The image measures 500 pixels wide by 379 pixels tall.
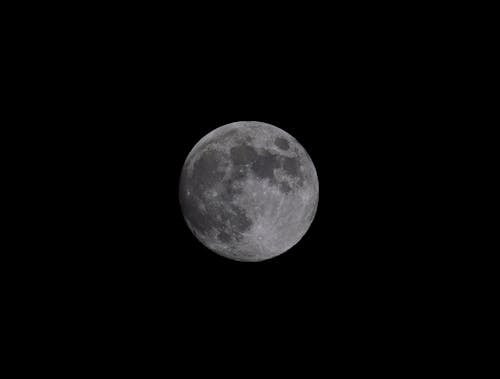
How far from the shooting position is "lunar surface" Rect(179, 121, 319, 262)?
4.57 meters

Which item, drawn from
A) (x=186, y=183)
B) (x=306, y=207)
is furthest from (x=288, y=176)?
(x=186, y=183)

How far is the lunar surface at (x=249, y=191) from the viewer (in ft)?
15.0

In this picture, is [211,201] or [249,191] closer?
[249,191]

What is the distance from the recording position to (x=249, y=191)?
14.9 ft

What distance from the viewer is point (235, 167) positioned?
4.57 metres

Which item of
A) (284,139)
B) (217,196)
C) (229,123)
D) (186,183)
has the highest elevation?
(229,123)

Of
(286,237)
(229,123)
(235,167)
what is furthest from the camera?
(229,123)

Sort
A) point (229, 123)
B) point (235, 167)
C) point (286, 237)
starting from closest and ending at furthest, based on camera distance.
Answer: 1. point (235, 167)
2. point (286, 237)
3. point (229, 123)

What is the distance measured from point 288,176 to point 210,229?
1.10 metres

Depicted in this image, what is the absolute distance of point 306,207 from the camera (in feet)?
16.1

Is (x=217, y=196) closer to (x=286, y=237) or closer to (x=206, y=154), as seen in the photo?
(x=206, y=154)

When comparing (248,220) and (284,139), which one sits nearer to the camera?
(248,220)

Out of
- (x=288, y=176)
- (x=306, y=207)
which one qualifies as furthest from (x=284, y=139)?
(x=306, y=207)

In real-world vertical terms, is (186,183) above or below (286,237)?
above
